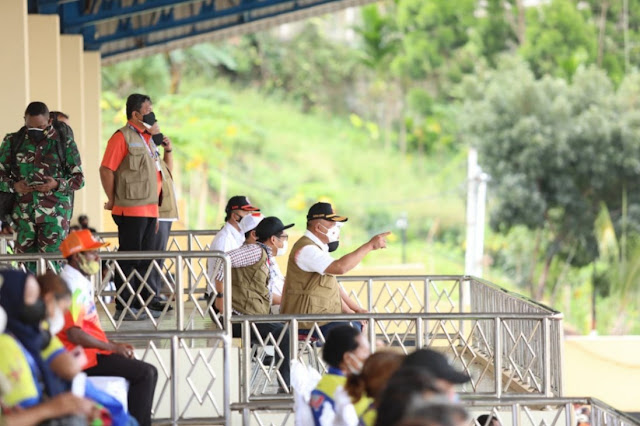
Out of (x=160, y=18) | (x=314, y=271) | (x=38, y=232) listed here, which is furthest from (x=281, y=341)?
(x=160, y=18)

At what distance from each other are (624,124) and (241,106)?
1678 centimetres

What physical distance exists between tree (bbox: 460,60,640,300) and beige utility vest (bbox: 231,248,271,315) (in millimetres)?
18744

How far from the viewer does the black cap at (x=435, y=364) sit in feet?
15.5

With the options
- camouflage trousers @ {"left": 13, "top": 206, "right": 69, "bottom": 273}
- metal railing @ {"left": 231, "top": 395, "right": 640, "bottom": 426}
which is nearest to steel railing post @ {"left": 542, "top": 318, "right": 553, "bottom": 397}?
metal railing @ {"left": 231, "top": 395, "right": 640, "bottom": 426}

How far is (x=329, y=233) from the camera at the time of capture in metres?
8.20

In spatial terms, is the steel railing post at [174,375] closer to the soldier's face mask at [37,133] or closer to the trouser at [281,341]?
the trouser at [281,341]

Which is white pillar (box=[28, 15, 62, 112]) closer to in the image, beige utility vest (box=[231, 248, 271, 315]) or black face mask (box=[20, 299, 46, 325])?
beige utility vest (box=[231, 248, 271, 315])

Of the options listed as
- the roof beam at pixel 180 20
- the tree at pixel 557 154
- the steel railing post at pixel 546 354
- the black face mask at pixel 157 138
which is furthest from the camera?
the tree at pixel 557 154

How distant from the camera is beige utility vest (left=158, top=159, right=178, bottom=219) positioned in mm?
9039

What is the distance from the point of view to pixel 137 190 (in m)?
8.41

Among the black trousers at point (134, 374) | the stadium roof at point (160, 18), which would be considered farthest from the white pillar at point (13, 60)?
the black trousers at point (134, 374)

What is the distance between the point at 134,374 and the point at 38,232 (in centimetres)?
254

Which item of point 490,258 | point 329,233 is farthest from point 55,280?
point 490,258

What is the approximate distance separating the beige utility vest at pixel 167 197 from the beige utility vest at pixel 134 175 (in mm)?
531
